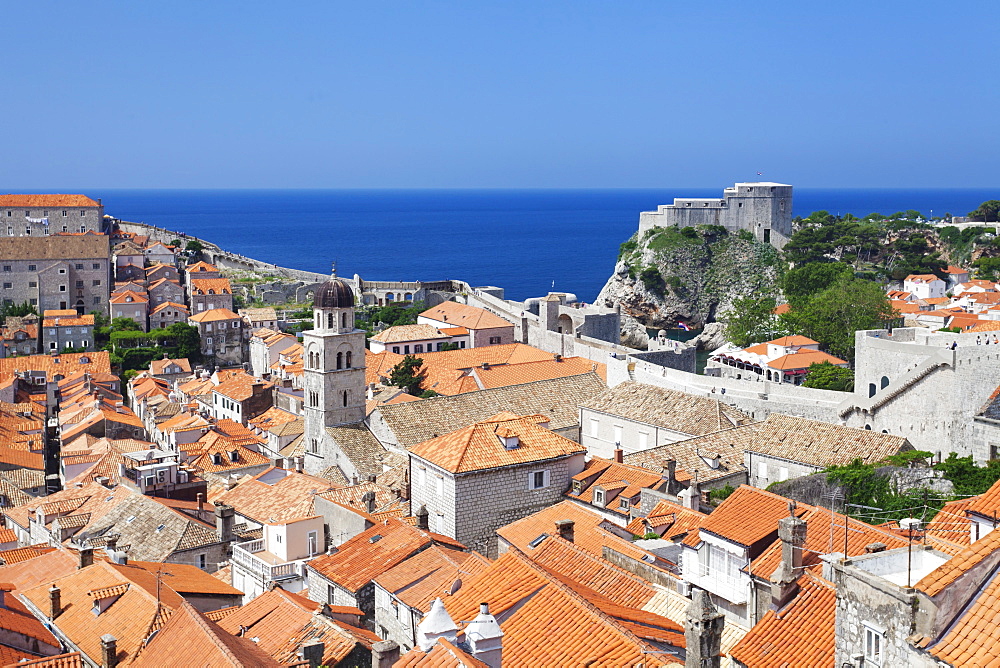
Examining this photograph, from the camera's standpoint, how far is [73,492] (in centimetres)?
2628

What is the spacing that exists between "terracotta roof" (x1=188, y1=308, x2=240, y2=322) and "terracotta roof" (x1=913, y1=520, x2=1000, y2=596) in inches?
2158

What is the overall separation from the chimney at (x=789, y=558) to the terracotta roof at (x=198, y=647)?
18.2 ft

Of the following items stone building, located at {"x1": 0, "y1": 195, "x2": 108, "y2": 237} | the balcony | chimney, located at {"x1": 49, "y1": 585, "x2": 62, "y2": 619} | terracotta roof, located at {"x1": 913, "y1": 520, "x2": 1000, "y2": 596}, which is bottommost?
the balcony

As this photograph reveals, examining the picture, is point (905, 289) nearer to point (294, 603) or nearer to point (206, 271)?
point (206, 271)

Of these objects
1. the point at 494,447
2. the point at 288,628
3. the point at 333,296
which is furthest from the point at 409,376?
the point at 288,628

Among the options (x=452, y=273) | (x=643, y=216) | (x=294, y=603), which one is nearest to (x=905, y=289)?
(x=643, y=216)

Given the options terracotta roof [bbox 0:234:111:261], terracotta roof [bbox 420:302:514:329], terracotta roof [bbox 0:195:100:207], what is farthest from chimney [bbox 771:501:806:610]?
terracotta roof [bbox 0:195:100:207]

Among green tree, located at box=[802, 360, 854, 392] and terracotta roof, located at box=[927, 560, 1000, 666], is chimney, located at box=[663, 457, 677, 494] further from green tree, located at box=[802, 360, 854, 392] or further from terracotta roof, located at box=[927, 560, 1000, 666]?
terracotta roof, located at box=[927, 560, 1000, 666]

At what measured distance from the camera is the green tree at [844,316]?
136 feet

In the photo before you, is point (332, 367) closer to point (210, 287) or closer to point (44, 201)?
point (210, 287)

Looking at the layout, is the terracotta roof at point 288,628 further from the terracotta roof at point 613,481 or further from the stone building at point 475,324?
the stone building at point 475,324

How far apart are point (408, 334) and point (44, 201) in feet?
125

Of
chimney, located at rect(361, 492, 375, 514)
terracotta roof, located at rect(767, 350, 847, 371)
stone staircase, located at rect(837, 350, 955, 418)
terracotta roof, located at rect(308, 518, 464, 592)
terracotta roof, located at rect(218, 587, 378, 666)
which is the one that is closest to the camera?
terracotta roof, located at rect(218, 587, 378, 666)

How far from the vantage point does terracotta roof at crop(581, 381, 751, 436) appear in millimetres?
27852
